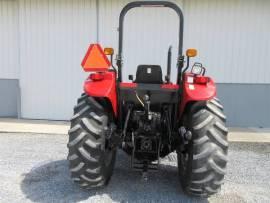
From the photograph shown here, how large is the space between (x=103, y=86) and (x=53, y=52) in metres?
4.35

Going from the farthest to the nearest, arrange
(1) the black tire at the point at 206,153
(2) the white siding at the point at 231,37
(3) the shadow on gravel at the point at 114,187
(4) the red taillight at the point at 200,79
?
(2) the white siding at the point at 231,37
(3) the shadow on gravel at the point at 114,187
(4) the red taillight at the point at 200,79
(1) the black tire at the point at 206,153

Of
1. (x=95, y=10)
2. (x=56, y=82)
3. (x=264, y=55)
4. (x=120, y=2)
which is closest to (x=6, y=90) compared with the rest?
(x=56, y=82)

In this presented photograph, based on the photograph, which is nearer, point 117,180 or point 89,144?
point 89,144

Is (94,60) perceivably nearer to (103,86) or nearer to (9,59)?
(103,86)

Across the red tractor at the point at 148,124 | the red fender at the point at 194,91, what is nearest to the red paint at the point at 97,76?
the red tractor at the point at 148,124

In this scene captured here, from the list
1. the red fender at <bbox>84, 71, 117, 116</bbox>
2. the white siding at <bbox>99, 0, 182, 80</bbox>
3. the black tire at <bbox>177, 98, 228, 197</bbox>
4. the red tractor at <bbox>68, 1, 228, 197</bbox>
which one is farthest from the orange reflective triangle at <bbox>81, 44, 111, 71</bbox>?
the white siding at <bbox>99, 0, 182, 80</bbox>

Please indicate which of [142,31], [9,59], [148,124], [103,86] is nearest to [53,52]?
[9,59]

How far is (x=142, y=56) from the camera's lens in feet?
23.6

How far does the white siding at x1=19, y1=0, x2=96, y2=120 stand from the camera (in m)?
7.22

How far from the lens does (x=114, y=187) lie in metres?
3.82

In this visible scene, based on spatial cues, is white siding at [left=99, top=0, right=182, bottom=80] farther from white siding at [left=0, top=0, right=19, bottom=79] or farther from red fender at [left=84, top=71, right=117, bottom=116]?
red fender at [left=84, top=71, right=117, bottom=116]

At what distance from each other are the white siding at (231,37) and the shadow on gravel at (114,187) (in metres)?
3.39

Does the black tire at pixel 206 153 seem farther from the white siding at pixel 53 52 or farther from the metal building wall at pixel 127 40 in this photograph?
the white siding at pixel 53 52

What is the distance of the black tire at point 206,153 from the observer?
126 inches
